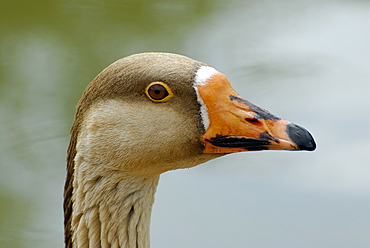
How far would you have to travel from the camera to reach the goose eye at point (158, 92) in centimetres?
242

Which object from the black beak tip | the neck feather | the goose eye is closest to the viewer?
the black beak tip

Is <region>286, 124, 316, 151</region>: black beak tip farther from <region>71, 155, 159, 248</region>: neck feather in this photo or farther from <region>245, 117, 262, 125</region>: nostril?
<region>71, 155, 159, 248</region>: neck feather

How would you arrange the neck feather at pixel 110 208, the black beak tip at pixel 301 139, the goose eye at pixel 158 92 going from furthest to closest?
the neck feather at pixel 110 208
the goose eye at pixel 158 92
the black beak tip at pixel 301 139

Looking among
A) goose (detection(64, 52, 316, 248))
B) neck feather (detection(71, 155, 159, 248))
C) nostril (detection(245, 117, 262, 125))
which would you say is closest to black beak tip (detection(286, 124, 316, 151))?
goose (detection(64, 52, 316, 248))

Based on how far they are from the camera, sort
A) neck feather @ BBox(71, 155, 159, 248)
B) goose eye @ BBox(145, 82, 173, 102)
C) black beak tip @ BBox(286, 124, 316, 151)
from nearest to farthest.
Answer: black beak tip @ BBox(286, 124, 316, 151) → goose eye @ BBox(145, 82, 173, 102) → neck feather @ BBox(71, 155, 159, 248)

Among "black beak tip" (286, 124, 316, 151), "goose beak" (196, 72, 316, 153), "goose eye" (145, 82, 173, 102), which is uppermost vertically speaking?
"goose eye" (145, 82, 173, 102)

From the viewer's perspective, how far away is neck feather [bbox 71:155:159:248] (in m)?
2.56

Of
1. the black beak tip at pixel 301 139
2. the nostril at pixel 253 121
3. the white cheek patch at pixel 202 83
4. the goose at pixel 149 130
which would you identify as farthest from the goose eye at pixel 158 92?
the black beak tip at pixel 301 139

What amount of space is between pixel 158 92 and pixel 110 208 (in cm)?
51

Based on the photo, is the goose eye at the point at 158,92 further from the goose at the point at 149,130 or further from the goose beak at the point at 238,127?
the goose beak at the point at 238,127

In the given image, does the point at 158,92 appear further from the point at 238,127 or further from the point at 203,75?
the point at 238,127

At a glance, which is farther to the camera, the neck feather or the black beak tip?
the neck feather

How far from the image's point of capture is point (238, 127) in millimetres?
2375

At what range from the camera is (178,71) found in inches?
95.3
